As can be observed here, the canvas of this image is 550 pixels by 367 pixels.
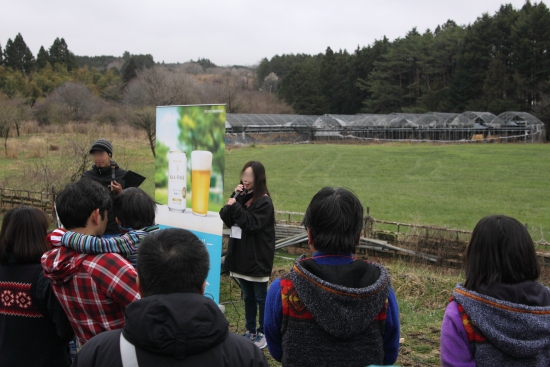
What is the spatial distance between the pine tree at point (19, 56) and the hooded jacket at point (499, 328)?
272 ft

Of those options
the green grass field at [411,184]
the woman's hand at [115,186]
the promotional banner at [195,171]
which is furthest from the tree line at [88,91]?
the woman's hand at [115,186]

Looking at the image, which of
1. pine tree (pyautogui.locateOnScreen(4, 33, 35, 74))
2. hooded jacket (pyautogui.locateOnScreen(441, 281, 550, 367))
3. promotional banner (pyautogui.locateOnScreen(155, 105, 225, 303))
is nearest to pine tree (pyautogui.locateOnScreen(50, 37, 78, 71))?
pine tree (pyautogui.locateOnScreen(4, 33, 35, 74))

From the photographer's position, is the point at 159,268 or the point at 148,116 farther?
the point at 148,116

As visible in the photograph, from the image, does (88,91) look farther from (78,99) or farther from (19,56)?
(19,56)

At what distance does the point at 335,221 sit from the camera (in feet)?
7.13

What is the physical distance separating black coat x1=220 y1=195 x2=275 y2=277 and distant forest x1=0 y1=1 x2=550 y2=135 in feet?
125

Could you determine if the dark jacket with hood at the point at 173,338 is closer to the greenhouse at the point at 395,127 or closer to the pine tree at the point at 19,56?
the greenhouse at the point at 395,127

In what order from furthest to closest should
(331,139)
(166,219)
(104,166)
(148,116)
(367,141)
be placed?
(331,139)
(367,141)
(148,116)
(166,219)
(104,166)

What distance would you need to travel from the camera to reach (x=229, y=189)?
2144cm

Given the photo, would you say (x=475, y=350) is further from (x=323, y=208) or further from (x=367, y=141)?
(x=367, y=141)

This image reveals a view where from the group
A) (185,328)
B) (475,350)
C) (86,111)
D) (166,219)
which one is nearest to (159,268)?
(185,328)

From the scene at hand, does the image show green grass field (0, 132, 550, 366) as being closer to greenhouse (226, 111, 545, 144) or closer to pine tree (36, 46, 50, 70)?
greenhouse (226, 111, 545, 144)

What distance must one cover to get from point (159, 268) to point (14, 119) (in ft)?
110

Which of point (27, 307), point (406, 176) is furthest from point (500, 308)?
point (406, 176)
